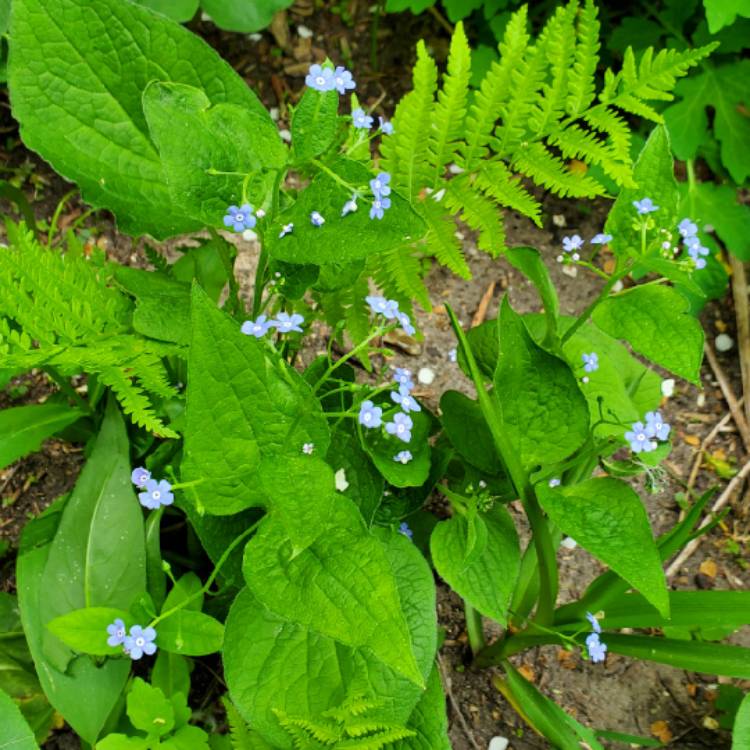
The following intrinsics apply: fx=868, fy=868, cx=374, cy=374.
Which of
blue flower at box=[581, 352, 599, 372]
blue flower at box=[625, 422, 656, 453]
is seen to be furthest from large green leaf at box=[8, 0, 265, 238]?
blue flower at box=[625, 422, 656, 453]

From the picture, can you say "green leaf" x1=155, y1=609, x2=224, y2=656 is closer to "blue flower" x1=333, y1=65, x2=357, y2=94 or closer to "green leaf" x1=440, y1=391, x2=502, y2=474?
"green leaf" x1=440, y1=391, x2=502, y2=474

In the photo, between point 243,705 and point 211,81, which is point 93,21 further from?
point 243,705

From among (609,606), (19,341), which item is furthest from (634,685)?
(19,341)

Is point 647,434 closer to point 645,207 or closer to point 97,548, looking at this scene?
point 645,207

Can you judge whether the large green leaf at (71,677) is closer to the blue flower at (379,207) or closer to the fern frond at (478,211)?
the blue flower at (379,207)

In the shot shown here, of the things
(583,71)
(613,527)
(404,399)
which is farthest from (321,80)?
(613,527)

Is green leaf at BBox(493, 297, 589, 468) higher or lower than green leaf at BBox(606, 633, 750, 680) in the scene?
higher
